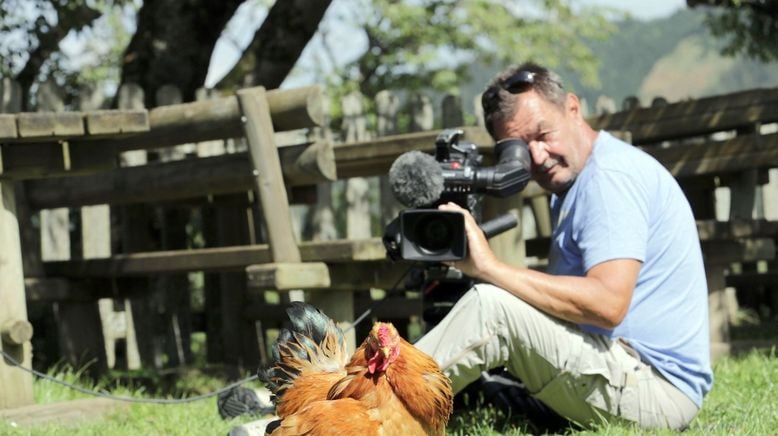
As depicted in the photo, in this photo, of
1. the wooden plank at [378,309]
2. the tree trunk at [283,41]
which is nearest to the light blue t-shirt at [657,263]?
the wooden plank at [378,309]

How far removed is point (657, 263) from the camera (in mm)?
4422

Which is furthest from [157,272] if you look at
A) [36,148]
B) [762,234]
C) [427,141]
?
[762,234]

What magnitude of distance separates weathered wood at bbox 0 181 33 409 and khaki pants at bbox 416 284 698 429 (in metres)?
2.13

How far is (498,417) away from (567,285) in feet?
3.38

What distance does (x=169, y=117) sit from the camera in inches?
248

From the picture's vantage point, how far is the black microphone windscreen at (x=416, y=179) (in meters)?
4.24

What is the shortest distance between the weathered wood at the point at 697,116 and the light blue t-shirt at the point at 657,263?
9.99 feet

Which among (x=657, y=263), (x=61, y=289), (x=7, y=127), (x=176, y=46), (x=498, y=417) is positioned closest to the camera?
(x=657, y=263)

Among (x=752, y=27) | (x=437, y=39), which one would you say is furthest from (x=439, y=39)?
(x=752, y=27)

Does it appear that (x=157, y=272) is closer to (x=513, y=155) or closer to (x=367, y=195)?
(x=367, y=195)

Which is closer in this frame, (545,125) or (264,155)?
(545,125)

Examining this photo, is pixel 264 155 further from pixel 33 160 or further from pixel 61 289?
pixel 61 289

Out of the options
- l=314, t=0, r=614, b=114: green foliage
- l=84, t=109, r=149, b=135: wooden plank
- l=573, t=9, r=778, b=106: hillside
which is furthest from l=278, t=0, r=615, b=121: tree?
l=573, t=9, r=778, b=106: hillside

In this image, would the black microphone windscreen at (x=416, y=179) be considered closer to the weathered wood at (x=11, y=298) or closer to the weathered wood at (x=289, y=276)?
the weathered wood at (x=289, y=276)
